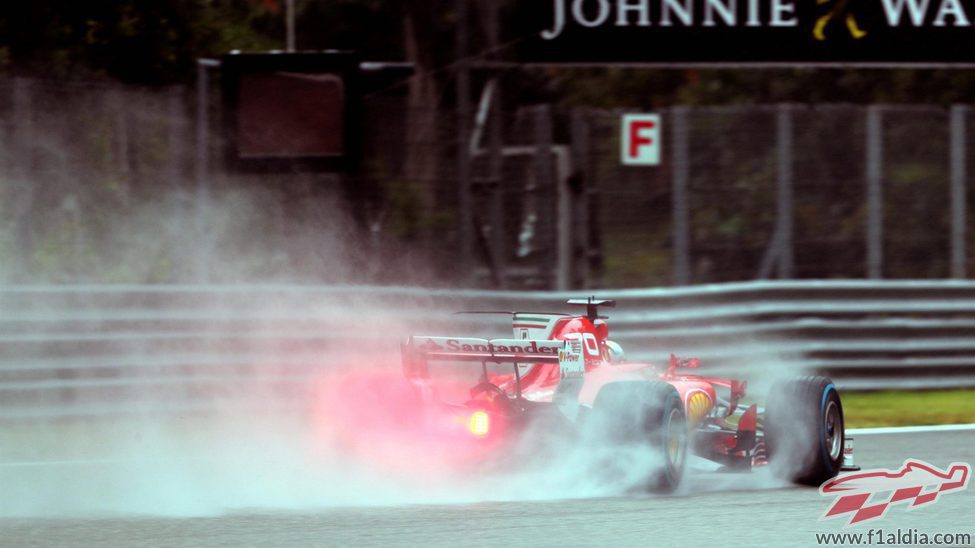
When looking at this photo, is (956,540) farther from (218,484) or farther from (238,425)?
(238,425)

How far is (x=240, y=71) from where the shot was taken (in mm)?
13914

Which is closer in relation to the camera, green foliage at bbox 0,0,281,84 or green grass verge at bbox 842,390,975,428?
green grass verge at bbox 842,390,975,428

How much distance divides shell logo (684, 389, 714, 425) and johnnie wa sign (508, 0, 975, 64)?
7916 mm

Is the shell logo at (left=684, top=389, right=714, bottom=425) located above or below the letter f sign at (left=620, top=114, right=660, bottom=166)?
below

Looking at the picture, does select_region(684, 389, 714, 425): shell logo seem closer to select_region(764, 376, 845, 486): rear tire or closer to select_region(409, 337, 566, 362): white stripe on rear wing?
select_region(764, 376, 845, 486): rear tire

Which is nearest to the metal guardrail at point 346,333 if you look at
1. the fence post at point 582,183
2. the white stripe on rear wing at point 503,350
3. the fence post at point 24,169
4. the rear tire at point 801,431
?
the fence post at point 24,169

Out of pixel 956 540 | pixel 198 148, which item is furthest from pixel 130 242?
pixel 956 540

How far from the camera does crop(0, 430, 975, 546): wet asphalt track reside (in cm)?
655

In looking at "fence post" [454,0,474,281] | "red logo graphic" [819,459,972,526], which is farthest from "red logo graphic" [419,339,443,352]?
"fence post" [454,0,474,281]

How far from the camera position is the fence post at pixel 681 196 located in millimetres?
13773

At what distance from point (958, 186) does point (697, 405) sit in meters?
6.61

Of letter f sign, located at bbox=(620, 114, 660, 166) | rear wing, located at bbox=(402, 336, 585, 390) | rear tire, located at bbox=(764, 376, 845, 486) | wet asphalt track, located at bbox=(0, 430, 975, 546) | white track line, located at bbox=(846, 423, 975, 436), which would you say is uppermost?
letter f sign, located at bbox=(620, 114, 660, 166)

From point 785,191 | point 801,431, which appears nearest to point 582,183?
point 785,191

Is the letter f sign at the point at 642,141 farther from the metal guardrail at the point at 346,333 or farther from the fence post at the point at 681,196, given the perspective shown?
the metal guardrail at the point at 346,333
